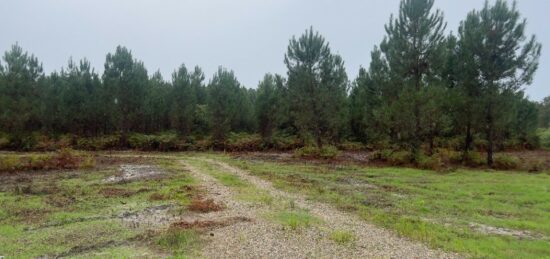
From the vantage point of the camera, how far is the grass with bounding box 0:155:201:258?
32.6ft

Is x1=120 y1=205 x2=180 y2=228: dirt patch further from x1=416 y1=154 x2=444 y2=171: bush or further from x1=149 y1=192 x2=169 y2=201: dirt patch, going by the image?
x1=416 y1=154 x2=444 y2=171: bush

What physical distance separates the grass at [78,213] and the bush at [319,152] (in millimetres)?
14393

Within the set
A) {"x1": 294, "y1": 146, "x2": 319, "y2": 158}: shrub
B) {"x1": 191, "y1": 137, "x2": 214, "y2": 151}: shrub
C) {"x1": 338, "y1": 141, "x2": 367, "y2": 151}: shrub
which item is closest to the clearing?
{"x1": 294, "y1": 146, "x2": 319, "y2": 158}: shrub

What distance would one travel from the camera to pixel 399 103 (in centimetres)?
2977

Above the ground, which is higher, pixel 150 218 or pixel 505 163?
pixel 505 163

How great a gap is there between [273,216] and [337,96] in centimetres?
2449

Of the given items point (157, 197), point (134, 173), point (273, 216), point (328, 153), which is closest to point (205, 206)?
point (273, 216)

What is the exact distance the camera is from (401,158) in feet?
100

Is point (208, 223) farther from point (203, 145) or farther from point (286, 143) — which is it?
point (286, 143)

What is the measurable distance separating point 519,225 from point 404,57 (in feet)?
69.0

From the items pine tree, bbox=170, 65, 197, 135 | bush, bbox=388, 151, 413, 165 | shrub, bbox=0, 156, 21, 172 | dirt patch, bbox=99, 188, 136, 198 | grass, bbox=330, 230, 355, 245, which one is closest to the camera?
grass, bbox=330, 230, 355, 245

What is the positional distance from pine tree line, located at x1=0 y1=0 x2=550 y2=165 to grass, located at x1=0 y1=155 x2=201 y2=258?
54.8ft

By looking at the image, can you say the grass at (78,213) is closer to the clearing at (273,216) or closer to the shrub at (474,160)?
the clearing at (273,216)

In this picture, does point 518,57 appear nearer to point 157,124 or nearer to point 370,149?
point 370,149
